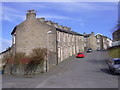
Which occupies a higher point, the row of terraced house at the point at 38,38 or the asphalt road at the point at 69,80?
the row of terraced house at the point at 38,38

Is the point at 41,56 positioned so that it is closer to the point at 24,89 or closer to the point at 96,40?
the point at 24,89

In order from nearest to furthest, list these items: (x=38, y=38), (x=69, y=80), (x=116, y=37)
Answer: (x=69, y=80) < (x=38, y=38) < (x=116, y=37)

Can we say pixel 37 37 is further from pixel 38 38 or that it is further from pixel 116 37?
pixel 116 37

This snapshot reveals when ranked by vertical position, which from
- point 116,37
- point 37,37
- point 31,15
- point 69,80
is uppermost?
point 31,15

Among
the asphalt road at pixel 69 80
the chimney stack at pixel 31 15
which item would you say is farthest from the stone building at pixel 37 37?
the asphalt road at pixel 69 80

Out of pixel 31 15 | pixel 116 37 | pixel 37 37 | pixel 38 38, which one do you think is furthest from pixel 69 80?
pixel 116 37

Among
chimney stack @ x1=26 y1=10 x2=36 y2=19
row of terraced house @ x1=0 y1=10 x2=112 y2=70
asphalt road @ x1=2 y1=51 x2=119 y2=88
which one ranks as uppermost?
chimney stack @ x1=26 y1=10 x2=36 y2=19

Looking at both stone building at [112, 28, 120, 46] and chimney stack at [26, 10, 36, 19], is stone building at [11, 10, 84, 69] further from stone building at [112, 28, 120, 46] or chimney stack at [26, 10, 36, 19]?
stone building at [112, 28, 120, 46]

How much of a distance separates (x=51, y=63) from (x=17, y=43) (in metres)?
11.4

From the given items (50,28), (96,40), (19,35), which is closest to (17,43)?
(19,35)

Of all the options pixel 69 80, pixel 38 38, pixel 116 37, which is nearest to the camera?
pixel 69 80

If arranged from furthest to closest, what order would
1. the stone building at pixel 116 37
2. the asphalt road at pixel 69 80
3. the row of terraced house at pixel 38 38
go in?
the row of terraced house at pixel 38 38 < the stone building at pixel 116 37 < the asphalt road at pixel 69 80

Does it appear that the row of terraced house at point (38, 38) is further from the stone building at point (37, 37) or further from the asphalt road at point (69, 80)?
the asphalt road at point (69, 80)

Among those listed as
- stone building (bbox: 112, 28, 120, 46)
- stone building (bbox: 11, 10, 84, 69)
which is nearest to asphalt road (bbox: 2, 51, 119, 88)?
stone building (bbox: 112, 28, 120, 46)
